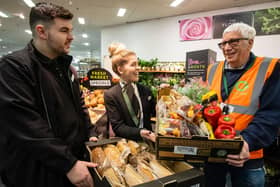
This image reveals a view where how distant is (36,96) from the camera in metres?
0.95

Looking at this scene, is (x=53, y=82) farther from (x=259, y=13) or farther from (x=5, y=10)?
(x=5, y=10)

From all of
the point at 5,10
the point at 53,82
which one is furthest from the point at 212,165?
the point at 5,10

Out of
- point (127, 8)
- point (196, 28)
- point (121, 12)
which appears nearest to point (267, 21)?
point (196, 28)

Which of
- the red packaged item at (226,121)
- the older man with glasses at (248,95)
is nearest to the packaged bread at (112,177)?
the red packaged item at (226,121)

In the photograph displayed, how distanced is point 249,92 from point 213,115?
48 cm

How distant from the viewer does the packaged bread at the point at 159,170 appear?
870mm

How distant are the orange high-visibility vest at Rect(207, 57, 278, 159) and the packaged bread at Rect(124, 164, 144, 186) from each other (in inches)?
29.9

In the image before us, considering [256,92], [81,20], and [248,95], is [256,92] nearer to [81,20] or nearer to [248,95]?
[248,95]

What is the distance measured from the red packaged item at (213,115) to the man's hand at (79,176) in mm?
669

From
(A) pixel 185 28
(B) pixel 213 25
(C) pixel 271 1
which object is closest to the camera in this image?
(C) pixel 271 1

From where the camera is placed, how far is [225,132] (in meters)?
0.81

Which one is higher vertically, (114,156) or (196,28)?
(196,28)

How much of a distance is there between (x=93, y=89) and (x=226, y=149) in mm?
2755

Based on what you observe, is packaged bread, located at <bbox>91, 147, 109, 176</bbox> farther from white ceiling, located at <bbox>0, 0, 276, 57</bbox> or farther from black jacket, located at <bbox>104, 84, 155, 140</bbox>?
white ceiling, located at <bbox>0, 0, 276, 57</bbox>
